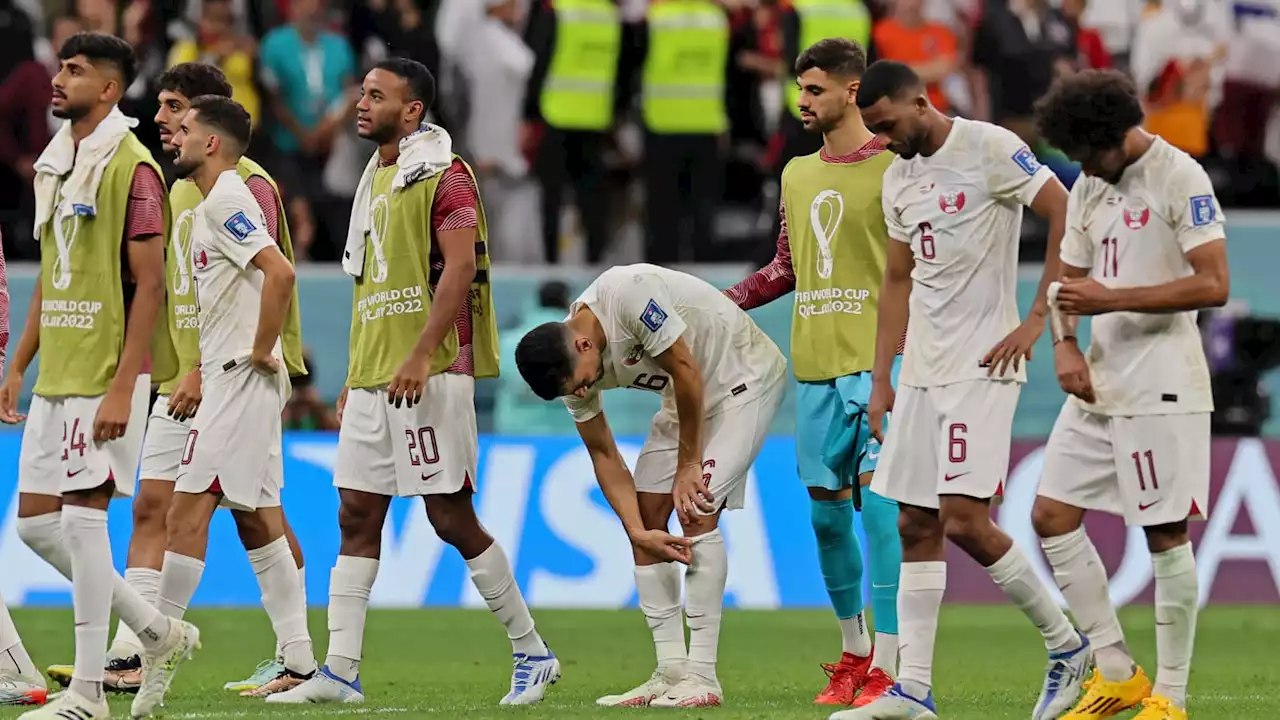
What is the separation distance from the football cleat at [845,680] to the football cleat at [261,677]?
240 cm

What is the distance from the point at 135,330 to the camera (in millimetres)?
7277

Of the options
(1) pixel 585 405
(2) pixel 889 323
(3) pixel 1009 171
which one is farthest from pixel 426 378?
(3) pixel 1009 171

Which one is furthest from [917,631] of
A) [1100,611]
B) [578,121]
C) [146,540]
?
[578,121]

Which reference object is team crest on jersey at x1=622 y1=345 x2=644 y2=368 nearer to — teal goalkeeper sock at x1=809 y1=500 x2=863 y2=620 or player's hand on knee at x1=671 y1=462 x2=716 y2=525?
player's hand on knee at x1=671 y1=462 x2=716 y2=525

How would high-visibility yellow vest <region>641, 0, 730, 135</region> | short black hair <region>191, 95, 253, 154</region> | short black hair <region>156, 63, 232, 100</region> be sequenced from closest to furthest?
short black hair <region>191, 95, 253, 154</region> → short black hair <region>156, 63, 232, 100</region> → high-visibility yellow vest <region>641, 0, 730, 135</region>

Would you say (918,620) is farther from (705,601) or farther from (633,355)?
(633,355)

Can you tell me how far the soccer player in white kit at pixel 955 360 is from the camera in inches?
277

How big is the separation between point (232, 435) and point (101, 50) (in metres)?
1.63

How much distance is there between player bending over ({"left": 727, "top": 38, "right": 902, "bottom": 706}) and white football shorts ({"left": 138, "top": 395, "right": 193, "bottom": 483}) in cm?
273

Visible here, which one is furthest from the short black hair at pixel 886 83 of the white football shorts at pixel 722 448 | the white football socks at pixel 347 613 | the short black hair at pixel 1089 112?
the white football socks at pixel 347 613

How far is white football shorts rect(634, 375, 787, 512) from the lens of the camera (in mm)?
7977

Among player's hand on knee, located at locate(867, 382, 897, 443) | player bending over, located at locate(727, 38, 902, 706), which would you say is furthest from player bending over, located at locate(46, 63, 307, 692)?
player's hand on knee, located at locate(867, 382, 897, 443)

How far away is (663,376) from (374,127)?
165 cm

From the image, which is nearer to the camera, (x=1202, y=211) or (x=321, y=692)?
(x=1202, y=211)
